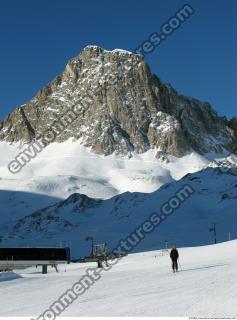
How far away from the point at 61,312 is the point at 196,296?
4.66m

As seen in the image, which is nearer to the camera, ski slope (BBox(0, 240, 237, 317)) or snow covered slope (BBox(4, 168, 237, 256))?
ski slope (BBox(0, 240, 237, 317))

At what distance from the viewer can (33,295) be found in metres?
27.2

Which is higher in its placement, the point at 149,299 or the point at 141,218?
the point at 141,218

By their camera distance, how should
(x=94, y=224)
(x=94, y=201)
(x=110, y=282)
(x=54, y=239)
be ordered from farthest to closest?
(x=94, y=201) → (x=94, y=224) → (x=54, y=239) → (x=110, y=282)

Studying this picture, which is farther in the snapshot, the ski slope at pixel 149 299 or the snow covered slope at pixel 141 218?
the snow covered slope at pixel 141 218

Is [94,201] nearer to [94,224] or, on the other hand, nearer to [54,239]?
[94,224]

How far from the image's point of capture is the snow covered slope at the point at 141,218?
430 feet

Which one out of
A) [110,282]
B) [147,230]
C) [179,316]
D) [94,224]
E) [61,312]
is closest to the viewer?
[179,316]

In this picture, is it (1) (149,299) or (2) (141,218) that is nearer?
(1) (149,299)

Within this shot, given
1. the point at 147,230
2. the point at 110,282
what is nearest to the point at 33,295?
the point at 110,282

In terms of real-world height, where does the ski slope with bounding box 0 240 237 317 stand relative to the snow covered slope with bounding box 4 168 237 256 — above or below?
below

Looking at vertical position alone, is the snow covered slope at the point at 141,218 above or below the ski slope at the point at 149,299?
above

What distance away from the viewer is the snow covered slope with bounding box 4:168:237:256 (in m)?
131

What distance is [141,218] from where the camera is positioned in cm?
15825
